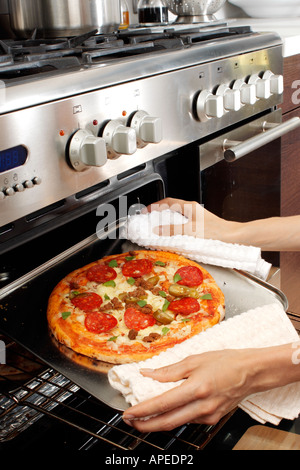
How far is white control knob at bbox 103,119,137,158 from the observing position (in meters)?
0.92

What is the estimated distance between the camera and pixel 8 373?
0.95 meters

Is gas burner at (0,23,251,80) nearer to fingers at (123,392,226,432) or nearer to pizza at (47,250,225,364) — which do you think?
pizza at (47,250,225,364)

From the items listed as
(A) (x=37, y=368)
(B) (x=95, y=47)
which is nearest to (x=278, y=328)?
(A) (x=37, y=368)

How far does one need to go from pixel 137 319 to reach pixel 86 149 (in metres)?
0.30

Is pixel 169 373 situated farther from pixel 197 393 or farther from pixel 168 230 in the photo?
pixel 168 230

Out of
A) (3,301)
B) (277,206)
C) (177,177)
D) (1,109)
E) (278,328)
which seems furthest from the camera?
(277,206)

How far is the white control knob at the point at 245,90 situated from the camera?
4.15ft

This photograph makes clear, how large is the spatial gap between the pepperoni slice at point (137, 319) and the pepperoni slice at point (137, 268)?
4.9 inches

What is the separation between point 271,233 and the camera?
132cm

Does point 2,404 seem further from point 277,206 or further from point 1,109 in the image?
point 277,206

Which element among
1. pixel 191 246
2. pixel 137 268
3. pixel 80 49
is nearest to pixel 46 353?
pixel 137 268

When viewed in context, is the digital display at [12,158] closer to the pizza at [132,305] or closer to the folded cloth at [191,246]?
the pizza at [132,305]

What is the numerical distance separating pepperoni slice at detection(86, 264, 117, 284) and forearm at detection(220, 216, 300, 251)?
357mm

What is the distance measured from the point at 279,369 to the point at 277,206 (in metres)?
0.87
